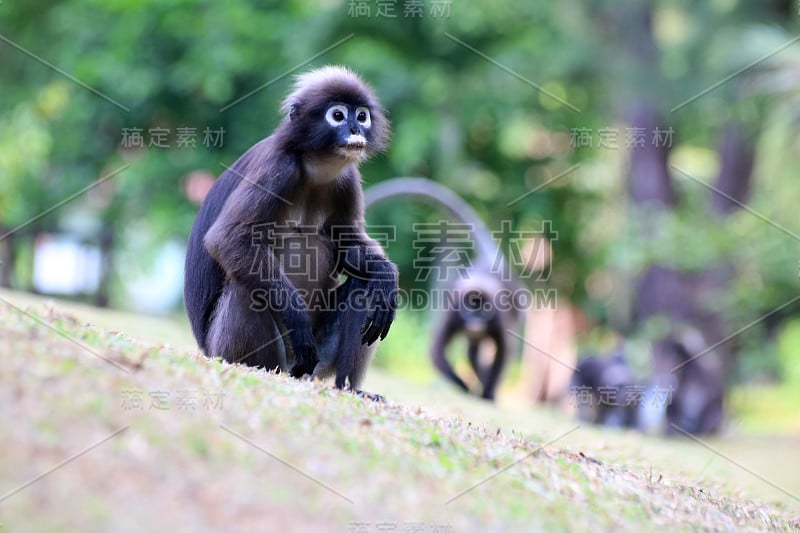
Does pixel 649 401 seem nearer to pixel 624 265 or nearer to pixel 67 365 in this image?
pixel 624 265

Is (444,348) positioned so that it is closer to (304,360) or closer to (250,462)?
(304,360)

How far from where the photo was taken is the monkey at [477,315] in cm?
1059

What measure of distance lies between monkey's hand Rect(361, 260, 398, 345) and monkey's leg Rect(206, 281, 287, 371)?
0.45 metres

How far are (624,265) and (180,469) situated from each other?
1118 cm

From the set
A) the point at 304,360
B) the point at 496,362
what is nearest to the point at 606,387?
the point at 496,362

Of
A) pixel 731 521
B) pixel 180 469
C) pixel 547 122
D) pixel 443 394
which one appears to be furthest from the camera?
pixel 547 122

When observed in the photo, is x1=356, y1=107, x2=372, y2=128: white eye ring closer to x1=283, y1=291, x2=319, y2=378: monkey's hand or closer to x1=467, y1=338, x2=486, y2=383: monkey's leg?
x1=283, y1=291, x2=319, y2=378: monkey's hand

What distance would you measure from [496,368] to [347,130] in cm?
587

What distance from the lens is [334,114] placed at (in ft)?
17.2

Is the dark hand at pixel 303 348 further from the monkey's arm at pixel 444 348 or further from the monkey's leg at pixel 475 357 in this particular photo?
the monkey's leg at pixel 475 357

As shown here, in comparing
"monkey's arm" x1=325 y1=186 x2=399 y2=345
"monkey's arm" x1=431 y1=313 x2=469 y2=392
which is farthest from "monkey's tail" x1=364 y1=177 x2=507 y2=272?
"monkey's arm" x1=325 y1=186 x2=399 y2=345

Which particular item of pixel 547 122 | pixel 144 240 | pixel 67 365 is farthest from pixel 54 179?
pixel 67 365

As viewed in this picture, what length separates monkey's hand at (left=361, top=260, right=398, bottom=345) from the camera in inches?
200

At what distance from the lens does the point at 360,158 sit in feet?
17.4
